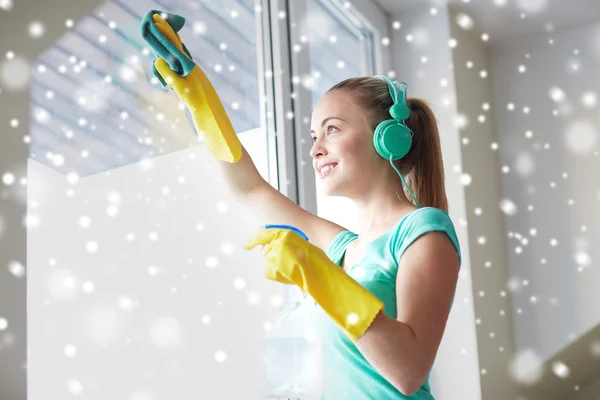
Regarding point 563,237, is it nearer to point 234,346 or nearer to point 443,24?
point 443,24

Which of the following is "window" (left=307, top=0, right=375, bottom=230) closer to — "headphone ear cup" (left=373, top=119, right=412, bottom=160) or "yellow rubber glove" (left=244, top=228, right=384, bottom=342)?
"headphone ear cup" (left=373, top=119, right=412, bottom=160)

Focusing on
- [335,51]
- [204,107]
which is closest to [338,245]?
[204,107]

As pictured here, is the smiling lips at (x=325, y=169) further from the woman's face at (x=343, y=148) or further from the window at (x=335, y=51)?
the window at (x=335, y=51)

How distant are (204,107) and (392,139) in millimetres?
276

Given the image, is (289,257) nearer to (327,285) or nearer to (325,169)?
(327,285)

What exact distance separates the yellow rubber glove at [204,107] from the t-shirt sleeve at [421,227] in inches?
10.5

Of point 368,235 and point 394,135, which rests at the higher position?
point 394,135

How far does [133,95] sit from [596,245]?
179 cm

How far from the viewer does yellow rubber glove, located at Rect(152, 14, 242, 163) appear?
964mm

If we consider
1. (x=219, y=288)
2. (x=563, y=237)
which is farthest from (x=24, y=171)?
(x=563, y=237)

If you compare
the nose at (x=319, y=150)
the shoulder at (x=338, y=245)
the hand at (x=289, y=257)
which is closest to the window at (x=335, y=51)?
the shoulder at (x=338, y=245)

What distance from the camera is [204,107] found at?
99cm

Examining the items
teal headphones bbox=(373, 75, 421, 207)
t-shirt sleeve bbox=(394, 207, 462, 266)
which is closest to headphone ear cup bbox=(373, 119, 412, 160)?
teal headphones bbox=(373, 75, 421, 207)

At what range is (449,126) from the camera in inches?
85.7
